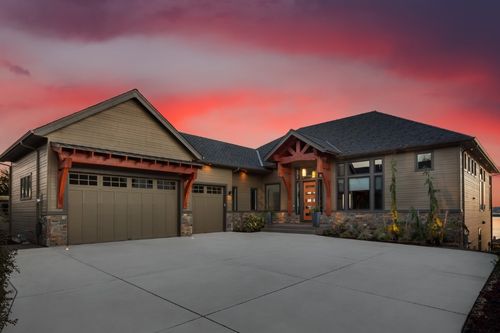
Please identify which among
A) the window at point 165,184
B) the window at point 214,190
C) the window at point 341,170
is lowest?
the window at point 214,190

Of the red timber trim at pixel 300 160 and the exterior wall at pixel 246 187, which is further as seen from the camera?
the exterior wall at pixel 246 187

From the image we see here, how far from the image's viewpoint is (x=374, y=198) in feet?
48.6

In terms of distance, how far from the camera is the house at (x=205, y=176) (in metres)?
11.1

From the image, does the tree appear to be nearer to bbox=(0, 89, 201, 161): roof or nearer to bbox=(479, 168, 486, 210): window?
bbox=(0, 89, 201, 161): roof

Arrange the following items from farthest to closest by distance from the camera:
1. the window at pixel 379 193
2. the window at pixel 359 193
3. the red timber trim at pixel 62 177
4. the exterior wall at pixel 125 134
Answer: the window at pixel 359 193 → the window at pixel 379 193 → the exterior wall at pixel 125 134 → the red timber trim at pixel 62 177

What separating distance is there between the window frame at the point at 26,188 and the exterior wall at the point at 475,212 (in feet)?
59.0

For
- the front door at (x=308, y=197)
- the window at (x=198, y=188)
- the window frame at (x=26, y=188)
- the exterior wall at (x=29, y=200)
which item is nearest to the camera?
the exterior wall at (x=29, y=200)

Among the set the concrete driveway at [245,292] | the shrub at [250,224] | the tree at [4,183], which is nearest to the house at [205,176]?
the shrub at [250,224]

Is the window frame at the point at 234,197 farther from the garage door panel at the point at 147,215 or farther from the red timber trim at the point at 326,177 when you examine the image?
the garage door panel at the point at 147,215

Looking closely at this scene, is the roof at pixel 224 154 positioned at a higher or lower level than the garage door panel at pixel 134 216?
higher

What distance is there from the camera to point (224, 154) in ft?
58.9

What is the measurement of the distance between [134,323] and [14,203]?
14591 millimetres

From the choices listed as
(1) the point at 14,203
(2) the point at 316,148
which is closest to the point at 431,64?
Answer: (2) the point at 316,148

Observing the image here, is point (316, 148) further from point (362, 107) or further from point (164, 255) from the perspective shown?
point (164, 255)
